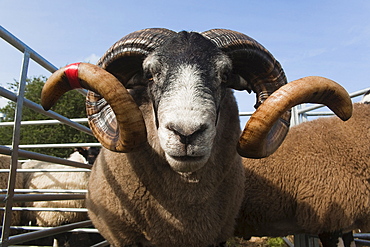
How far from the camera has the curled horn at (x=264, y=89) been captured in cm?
206

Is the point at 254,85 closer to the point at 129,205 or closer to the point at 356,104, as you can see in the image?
the point at 129,205

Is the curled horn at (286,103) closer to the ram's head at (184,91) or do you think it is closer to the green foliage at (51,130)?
the ram's head at (184,91)

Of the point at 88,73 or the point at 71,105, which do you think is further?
the point at 71,105

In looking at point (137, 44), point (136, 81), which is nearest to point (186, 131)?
point (137, 44)

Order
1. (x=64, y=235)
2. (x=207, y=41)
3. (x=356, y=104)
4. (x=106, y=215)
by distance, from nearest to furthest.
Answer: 1. (x=207, y=41)
2. (x=106, y=215)
3. (x=356, y=104)
4. (x=64, y=235)

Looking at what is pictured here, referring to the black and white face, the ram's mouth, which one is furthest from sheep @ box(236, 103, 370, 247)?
the ram's mouth

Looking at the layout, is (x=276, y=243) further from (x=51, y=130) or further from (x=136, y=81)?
(x=51, y=130)

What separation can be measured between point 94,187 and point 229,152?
1.39m

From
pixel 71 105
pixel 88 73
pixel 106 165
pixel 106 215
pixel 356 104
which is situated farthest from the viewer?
pixel 71 105

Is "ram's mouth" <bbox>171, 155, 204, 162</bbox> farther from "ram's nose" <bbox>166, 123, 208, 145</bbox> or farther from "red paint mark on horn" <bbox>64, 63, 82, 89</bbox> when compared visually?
"red paint mark on horn" <bbox>64, 63, 82, 89</bbox>

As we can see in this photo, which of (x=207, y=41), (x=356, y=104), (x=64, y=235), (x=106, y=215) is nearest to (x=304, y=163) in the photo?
(x=356, y=104)

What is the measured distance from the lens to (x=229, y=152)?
2.76 meters

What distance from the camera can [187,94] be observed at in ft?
6.49

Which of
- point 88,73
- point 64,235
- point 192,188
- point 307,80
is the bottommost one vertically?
point 64,235
